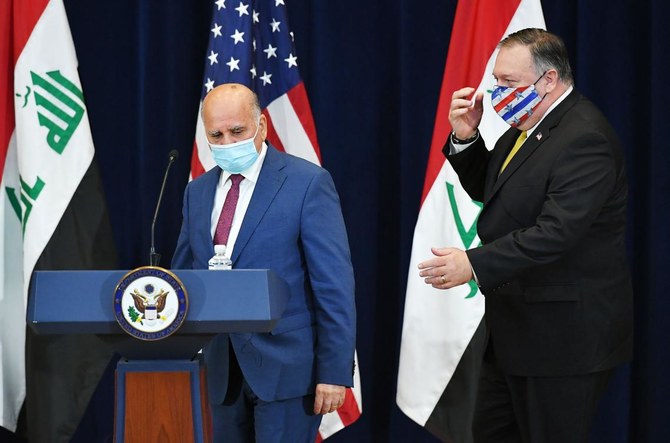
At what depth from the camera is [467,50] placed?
3730 millimetres

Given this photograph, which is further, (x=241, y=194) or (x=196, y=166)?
(x=196, y=166)

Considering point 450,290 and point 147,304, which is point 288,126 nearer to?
point 450,290

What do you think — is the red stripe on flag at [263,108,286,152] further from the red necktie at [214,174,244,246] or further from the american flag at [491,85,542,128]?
the american flag at [491,85,542,128]

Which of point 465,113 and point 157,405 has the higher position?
point 465,113

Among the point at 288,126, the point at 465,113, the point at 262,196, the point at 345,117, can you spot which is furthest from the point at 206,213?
the point at 345,117

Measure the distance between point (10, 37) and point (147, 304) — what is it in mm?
2422

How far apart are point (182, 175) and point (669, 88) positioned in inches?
90.2

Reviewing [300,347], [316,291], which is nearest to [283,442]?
[300,347]

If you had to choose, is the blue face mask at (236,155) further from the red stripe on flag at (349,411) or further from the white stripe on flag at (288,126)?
the red stripe on flag at (349,411)

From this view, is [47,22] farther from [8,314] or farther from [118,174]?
[8,314]

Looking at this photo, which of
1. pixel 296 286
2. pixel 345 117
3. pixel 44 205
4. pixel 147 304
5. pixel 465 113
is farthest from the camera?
pixel 345 117

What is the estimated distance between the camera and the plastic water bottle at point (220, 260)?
234 cm

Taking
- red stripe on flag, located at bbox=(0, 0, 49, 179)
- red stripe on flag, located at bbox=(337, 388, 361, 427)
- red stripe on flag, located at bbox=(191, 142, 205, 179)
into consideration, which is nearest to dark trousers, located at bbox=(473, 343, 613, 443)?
red stripe on flag, located at bbox=(337, 388, 361, 427)

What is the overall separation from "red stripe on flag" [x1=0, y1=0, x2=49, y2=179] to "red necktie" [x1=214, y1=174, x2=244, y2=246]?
1.79m
